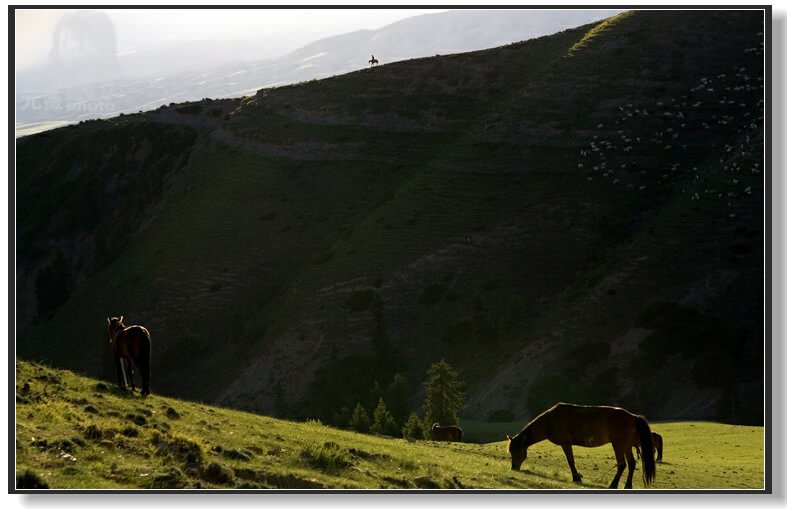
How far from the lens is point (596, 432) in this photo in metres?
23.8

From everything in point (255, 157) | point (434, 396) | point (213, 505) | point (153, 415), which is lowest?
point (434, 396)

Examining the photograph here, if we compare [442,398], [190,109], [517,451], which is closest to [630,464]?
[517,451]

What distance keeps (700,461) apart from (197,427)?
2143 centimetres

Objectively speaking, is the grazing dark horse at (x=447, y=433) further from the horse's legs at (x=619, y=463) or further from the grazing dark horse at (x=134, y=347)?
the horse's legs at (x=619, y=463)

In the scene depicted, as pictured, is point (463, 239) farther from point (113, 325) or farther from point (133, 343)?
point (133, 343)

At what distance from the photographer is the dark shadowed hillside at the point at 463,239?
3487 inches

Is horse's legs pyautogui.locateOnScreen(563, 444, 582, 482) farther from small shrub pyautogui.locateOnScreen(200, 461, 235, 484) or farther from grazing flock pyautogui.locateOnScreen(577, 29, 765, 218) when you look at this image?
grazing flock pyautogui.locateOnScreen(577, 29, 765, 218)

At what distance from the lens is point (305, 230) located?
423 ft

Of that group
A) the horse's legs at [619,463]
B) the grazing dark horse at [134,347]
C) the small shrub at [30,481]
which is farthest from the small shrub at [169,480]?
the horse's legs at [619,463]

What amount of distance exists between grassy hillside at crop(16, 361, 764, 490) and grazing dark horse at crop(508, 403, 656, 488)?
1.01 m

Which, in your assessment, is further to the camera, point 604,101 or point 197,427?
point 604,101

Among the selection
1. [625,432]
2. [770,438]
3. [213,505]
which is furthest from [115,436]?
[770,438]

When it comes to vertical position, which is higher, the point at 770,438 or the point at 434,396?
the point at 770,438

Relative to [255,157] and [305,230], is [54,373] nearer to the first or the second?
[305,230]
